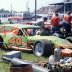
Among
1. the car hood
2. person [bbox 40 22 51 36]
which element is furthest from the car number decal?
person [bbox 40 22 51 36]

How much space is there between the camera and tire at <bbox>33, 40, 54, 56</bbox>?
498 inches

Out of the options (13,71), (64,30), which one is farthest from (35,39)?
(13,71)

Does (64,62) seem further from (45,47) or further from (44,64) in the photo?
(45,47)

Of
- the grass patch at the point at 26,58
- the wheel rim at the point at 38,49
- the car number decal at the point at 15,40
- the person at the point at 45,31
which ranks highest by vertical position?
the person at the point at 45,31

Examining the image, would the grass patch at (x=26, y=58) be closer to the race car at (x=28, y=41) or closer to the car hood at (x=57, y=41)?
the race car at (x=28, y=41)

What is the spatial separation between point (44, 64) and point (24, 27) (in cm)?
476

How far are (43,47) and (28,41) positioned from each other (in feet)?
3.75

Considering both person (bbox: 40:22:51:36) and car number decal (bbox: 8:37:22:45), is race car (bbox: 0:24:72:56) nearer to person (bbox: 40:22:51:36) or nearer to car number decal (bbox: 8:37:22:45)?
car number decal (bbox: 8:37:22:45)

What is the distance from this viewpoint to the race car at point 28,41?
12.7m

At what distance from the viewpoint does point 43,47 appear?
12680 millimetres

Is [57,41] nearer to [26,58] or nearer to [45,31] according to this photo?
[26,58]

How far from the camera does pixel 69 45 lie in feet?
41.5

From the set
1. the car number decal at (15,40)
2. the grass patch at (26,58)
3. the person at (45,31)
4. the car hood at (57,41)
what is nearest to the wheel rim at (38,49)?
the grass patch at (26,58)

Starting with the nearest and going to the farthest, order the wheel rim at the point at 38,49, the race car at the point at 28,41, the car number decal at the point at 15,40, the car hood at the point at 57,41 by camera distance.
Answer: the car hood at the point at 57,41
the race car at the point at 28,41
the wheel rim at the point at 38,49
the car number decal at the point at 15,40
